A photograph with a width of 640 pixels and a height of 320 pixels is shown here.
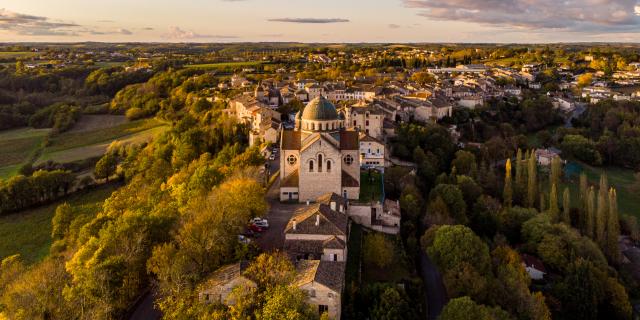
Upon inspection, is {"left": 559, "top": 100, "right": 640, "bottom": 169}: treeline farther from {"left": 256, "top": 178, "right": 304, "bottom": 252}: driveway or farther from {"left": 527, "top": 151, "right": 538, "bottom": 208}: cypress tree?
{"left": 256, "top": 178, "right": 304, "bottom": 252}: driveway

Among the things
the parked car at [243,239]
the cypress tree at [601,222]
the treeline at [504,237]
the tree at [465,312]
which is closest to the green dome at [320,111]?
the treeline at [504,237]

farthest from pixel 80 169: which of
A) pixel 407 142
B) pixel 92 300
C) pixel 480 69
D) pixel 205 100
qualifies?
pixel 480 69

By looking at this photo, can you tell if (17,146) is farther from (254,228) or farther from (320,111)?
(254,228)

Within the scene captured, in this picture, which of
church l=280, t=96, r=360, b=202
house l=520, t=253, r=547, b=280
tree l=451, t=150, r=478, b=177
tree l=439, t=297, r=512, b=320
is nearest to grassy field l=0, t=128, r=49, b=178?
church l=280, t=96, r=360, b=202

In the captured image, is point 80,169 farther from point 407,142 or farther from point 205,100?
point 407,142

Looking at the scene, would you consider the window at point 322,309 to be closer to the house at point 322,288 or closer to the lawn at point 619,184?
the house at point 322,288

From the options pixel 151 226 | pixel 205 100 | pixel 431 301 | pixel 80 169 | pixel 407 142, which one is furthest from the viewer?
pixel 205 100
